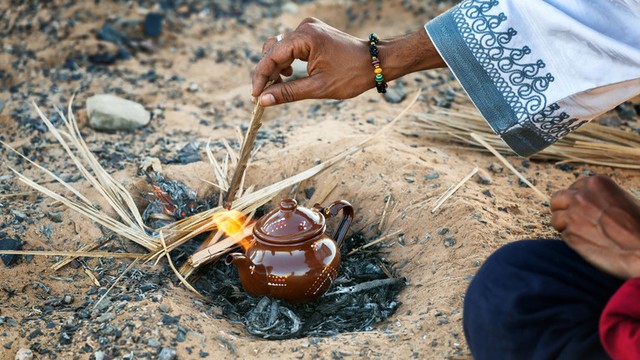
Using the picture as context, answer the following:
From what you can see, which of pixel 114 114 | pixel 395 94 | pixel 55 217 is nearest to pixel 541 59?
pixel 55 217

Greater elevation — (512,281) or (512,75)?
(512,75)

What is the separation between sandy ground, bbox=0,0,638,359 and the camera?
8.17 ft

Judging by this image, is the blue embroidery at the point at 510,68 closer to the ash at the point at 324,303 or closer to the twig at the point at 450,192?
the twig at the point at 450,192

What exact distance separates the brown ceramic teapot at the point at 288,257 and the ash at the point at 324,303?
8 centimetres

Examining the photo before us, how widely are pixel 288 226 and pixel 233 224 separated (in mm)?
539

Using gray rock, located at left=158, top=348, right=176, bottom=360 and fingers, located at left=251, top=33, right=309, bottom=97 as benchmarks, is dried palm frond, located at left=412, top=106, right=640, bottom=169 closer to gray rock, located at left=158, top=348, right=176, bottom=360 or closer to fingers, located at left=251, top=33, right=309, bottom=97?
fingers, located at left=251, top=33, right=309, bottom=97

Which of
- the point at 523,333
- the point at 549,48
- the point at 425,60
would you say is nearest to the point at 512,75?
the point at 549,48

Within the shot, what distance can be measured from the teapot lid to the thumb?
1.41 feet

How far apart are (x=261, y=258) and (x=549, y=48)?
132 centimetres

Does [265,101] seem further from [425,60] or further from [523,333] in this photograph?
[523,333]

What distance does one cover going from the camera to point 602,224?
A: 1.91m

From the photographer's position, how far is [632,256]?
1853 millimetres

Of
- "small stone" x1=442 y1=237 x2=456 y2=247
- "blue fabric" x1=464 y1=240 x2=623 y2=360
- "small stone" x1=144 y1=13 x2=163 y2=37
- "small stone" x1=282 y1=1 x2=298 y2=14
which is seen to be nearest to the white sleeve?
"blue fabric" x1=464 y1=240 x2=623 y2=360

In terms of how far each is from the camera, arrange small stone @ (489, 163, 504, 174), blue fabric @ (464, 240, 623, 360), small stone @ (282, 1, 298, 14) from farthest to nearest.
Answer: small stone @ (282, 1, 298, 14) → small stone @ (489, 163, 504, 174) → blue fabric @ (464, 240, 623, 360)
